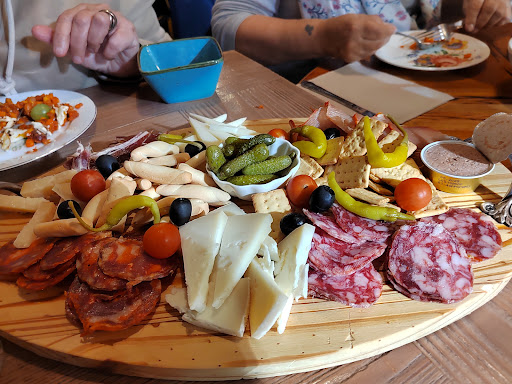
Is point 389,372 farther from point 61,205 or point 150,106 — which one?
point 150,106

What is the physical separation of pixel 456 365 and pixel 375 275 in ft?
1.02

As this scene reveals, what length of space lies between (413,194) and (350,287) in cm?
44

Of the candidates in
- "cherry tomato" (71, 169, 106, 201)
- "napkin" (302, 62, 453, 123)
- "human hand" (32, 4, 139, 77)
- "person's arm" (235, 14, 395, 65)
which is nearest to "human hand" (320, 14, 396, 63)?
"person's arm" (235, 14, 395, 65)

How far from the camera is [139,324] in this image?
3.47 feet

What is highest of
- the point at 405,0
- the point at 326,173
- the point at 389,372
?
the point at 405,0

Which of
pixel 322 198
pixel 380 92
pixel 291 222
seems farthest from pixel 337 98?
pixel 291 222

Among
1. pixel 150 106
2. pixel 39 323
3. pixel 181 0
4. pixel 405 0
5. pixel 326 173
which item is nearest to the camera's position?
pixel 39 323

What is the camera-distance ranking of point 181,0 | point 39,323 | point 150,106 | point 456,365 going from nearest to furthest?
point 456,365 < point 39,323 < point 150,106 < point 181,0

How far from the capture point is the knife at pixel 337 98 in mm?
2076

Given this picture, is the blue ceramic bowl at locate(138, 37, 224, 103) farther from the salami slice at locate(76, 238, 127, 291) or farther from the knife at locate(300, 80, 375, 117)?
the salami slice at locate(76, 238, 127, 291)

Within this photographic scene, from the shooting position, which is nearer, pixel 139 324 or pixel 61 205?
pixel 139 324

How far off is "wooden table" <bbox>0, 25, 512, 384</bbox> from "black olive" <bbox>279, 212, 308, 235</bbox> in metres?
0.45

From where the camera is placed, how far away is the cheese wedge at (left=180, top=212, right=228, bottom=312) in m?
1.03

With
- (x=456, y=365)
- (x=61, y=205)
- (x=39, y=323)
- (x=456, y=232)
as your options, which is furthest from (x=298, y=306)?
(x=61, y=205)
